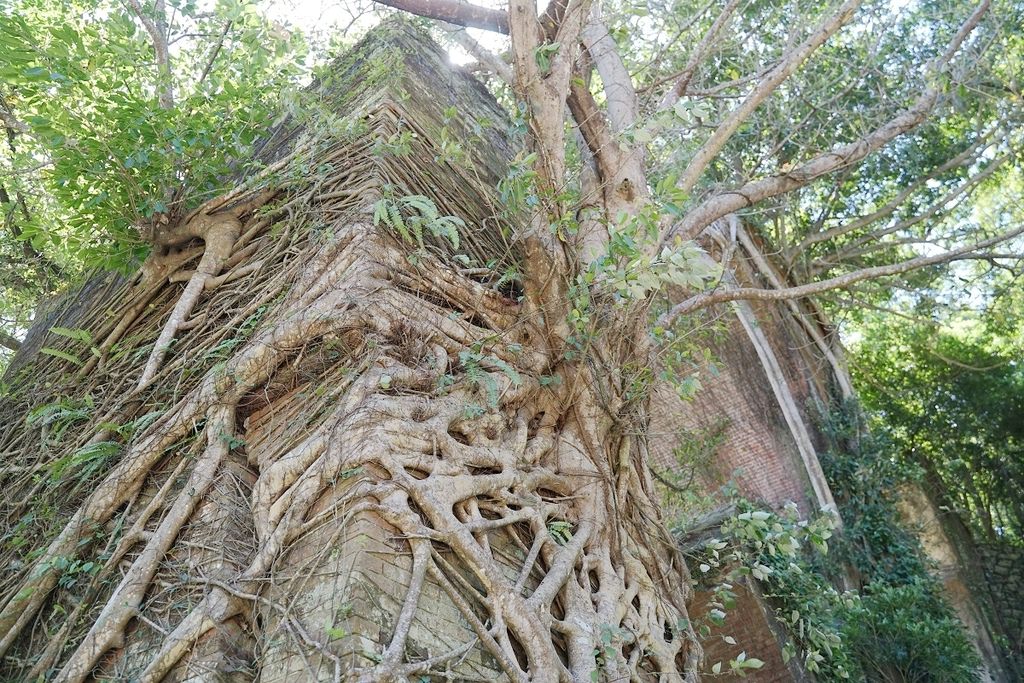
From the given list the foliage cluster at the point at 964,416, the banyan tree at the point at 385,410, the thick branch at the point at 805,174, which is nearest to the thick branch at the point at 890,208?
the foliage cluster at the point at 964,416

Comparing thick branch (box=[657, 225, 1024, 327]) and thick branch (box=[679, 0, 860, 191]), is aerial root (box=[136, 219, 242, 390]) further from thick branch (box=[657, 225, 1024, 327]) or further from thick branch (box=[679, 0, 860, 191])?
thick branch (box=[679, 0, 860, 191])

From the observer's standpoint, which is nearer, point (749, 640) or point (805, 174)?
point (805, 174)

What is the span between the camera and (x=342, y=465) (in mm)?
3643

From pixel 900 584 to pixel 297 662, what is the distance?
911 centimetres

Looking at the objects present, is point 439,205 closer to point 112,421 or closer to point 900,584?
point 112,421

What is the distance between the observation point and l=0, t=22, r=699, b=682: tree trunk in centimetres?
345

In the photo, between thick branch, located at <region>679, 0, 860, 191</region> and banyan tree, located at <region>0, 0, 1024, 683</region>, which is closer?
banyan tree, located at <region>0, 0, 1024, 683</region>

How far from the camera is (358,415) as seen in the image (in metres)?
3.82

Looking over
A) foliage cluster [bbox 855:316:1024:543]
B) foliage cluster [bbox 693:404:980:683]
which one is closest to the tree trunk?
foliage cluster [bbox 693:404:980:683]

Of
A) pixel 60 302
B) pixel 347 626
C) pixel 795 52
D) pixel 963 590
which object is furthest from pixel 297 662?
pixel 963 590

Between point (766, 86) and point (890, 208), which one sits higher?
point (890, 208)

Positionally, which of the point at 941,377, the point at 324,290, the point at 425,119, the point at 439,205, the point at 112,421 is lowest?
the point at 112,421

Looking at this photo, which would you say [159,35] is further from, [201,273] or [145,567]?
[145,567]

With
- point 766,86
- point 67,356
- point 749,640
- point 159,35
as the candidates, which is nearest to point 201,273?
point 67,356
